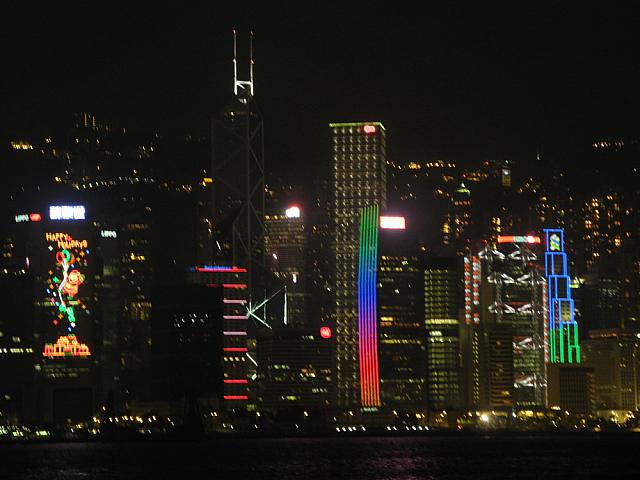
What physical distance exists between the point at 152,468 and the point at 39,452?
1863 inches

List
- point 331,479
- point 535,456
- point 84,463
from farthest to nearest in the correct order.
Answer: point 535,456 → point 84,463 → point 331,479

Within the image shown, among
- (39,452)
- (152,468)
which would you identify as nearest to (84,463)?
(152,468)

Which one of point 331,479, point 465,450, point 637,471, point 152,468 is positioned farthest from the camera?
point 465,450

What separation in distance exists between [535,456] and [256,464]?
36.4 m

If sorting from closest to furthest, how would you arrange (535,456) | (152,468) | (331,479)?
(331,479), (152,468), (535,456)

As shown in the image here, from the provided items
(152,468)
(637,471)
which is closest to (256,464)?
(152,468)

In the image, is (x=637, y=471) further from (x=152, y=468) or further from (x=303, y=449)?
(x=303, y=449)

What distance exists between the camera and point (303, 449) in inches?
7795

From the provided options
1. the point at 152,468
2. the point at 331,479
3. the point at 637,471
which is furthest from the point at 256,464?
the point at 637,471

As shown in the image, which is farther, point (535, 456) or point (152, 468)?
point (535, 456)

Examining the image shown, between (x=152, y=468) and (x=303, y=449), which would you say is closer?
(x=152, y=468)

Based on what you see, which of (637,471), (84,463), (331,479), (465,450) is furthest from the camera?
(465,450)

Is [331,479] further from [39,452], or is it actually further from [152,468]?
[39,452]

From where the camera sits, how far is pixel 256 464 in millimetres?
162875
